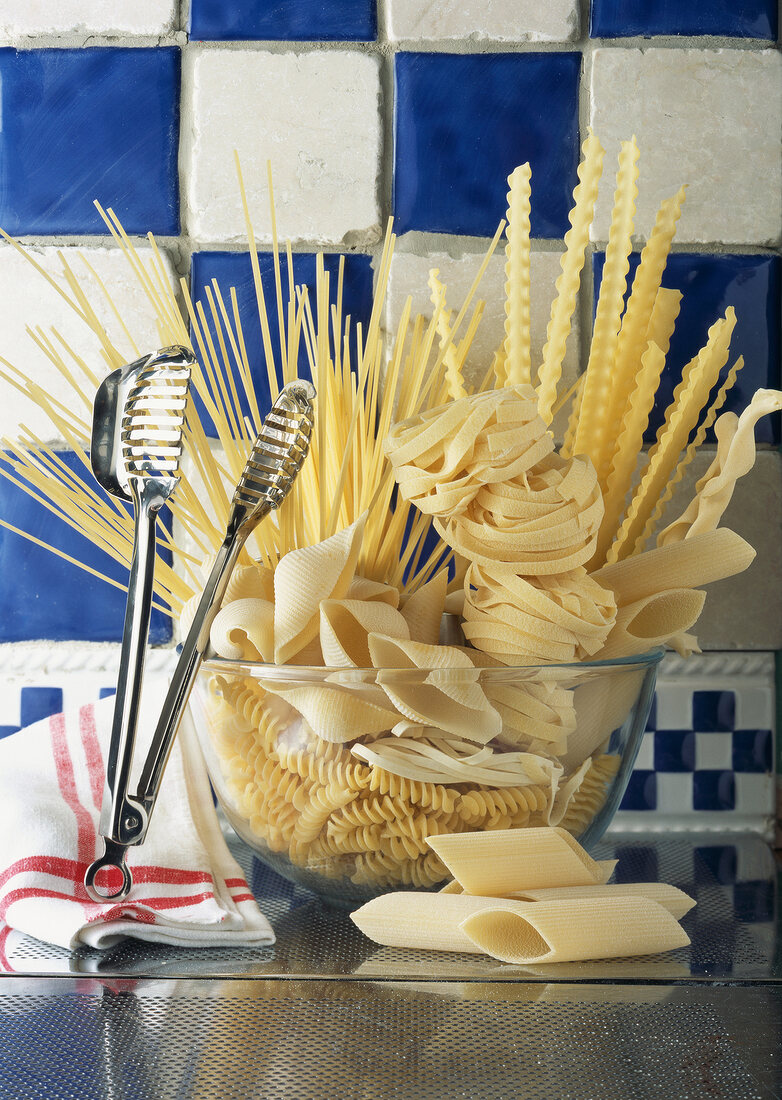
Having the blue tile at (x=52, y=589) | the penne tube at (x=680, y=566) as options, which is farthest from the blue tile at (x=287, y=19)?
the penne tube at (x=680, y=566)

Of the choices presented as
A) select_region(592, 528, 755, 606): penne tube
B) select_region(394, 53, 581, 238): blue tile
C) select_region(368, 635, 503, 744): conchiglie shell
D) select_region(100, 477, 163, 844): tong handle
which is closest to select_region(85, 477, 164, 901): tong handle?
select_region(100, 477, 163, 844): tong handle

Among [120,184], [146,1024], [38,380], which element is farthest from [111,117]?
[146,1024]

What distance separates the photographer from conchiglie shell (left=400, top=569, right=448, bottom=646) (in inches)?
19.3

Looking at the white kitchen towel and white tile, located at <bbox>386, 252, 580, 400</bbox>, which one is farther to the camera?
Answer: white tile, located at <bbox>386, 252, 580, 400</bbox>

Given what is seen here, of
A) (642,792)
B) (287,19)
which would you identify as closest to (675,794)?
(642,792)

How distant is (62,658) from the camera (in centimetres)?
69

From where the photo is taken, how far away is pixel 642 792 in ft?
2.24

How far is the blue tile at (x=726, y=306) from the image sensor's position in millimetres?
671

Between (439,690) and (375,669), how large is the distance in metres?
0.03

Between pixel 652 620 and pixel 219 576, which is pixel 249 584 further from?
pixel 652 620

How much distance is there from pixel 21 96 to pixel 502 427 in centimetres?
45

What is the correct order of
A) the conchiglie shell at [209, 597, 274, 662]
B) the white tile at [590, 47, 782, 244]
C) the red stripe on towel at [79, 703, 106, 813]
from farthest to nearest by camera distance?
the white tile at [590, 47, 782, 244] < the red stripe on towel at [79, 703, 106, 813] < the conchiglie shell at [209, 597, 274, 662]

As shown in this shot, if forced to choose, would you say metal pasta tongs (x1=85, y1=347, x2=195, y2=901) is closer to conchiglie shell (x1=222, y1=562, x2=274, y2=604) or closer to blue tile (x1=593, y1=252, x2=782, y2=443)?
conchiglie shell (x1=222, y1=562, x2=274, y2=604)

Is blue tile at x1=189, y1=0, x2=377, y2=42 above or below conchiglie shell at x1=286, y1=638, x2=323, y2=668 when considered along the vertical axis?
above
